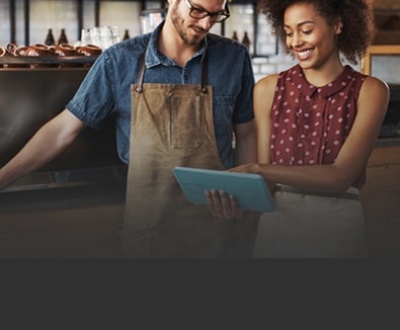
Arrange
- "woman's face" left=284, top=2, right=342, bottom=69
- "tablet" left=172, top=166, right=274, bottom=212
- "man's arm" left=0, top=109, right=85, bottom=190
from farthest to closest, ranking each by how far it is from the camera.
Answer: "man's arm" left=0, top=109, right=85, bottom=190, "woman's face" left=284, top=2, right=342, bottom=69, "tablet" left=172, top=166, right=274, bottom=212

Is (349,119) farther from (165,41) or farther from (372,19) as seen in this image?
(165,41)

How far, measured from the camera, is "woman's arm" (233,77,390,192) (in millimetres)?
595

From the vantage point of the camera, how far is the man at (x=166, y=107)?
2.29 ft

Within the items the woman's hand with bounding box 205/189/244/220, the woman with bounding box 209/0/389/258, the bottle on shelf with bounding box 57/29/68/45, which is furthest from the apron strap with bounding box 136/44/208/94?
the bottle on shelf with bounding box 57/29/68/45

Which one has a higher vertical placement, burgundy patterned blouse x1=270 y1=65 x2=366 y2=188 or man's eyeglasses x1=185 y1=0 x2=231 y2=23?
man's eyeglasses x1=185 y1=0 x2=231 y2=23

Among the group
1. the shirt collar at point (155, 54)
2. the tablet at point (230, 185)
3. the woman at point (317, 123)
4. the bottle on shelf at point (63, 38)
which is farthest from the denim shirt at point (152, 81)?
the bottle on shelf at point (63, 38)

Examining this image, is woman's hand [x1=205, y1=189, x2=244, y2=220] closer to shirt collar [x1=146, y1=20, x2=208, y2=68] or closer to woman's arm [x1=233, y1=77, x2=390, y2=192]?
woman's arm [x1=233, y1=77, x2=390, y2=192]

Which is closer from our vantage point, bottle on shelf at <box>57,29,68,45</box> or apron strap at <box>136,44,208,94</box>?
apron strap at <box>136,44,208,94</box>

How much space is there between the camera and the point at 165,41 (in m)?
0.77

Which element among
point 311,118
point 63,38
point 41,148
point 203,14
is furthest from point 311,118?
point 63,38

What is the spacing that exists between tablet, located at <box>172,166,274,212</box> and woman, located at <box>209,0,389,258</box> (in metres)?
0.02

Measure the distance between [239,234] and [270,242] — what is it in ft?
0.19

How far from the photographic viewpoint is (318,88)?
0.64 meters

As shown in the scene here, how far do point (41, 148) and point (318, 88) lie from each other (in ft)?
0.88
